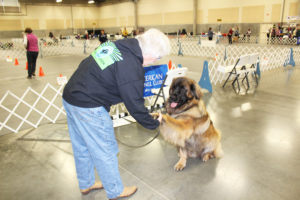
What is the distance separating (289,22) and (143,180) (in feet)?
59.2

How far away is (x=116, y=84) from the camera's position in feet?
4.98

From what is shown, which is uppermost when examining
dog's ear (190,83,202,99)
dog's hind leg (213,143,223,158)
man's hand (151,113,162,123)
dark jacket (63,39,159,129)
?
dark jacket (63,39,159,129)

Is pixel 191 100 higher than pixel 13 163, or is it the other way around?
pixel 191 100

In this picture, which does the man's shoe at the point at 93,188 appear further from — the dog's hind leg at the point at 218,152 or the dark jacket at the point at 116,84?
the dog's hind leg at the point at 218,152

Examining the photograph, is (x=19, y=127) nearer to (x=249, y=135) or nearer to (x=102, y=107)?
(x=102, y=107)

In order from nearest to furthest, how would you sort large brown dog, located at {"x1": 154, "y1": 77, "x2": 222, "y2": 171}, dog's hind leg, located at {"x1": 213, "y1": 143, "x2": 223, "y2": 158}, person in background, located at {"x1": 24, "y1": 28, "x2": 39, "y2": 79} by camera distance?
large brown dog, located at {"x1": 154, "y1": 77, "x2": 222, "y2": 171}, dog's hind leg, located at {"x1": 213, "y1": 143, "x2": 223, "y2": 158}, person in background, located at {"x1": 24, "y1": 28, "x2": 39, "y2": 79}

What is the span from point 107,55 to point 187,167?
1.69 m

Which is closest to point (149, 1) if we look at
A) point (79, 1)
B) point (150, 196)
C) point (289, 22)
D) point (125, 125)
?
point (79, 1)

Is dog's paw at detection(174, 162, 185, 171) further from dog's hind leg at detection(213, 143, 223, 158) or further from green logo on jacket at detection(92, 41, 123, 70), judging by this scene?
green logo on jacket at detection(92, 41, 123, 70)

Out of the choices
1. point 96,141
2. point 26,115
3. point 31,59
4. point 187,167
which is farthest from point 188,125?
point 31,59

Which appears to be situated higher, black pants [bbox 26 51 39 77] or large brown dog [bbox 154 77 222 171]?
black pants [bbox 26 51 39 77]

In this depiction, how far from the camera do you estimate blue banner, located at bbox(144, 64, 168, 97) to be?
430 cm

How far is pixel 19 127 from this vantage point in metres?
3.64

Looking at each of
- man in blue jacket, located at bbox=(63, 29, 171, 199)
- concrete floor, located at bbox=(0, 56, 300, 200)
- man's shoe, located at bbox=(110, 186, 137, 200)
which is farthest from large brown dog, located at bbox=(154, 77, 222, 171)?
man's shoe, located at bbox=(110, 186, 137, 200)
